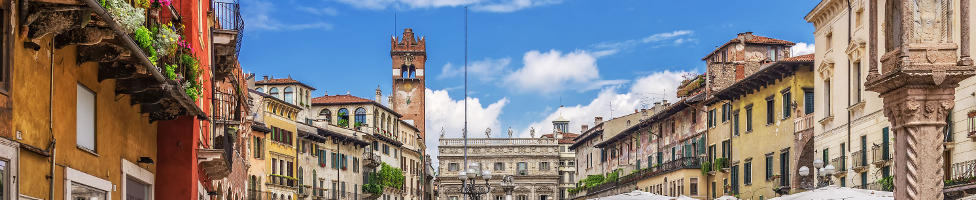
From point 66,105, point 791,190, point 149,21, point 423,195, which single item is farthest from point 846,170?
point 423,195

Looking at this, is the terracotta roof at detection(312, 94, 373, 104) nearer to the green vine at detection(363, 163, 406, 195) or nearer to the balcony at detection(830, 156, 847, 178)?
the green vine at detection(363, 163, 406, 195)

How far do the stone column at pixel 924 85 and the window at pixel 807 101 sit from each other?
3694cm

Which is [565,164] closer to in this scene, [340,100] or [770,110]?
[340,100]

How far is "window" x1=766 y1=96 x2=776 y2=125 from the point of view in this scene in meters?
56.3

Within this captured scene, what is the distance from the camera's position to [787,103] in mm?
54125

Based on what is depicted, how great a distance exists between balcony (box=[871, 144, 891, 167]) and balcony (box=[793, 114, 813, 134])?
967 centimetres

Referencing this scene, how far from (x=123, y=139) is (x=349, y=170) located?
235 feet

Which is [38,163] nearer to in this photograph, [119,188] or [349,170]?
[119,188]

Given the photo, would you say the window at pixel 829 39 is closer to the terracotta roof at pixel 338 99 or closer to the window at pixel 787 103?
the window at pixel 787 103

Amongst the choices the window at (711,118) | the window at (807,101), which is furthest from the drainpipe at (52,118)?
the window at (711,118)

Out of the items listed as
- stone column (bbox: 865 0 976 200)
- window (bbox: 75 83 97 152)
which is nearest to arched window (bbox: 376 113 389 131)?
Answer: window (bbox: 75 83 97 152)

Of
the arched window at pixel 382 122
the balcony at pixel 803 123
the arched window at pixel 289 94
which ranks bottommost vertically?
the balcony at pixel 803 123

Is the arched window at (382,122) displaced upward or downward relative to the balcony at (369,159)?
upward

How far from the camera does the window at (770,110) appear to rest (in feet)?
185
